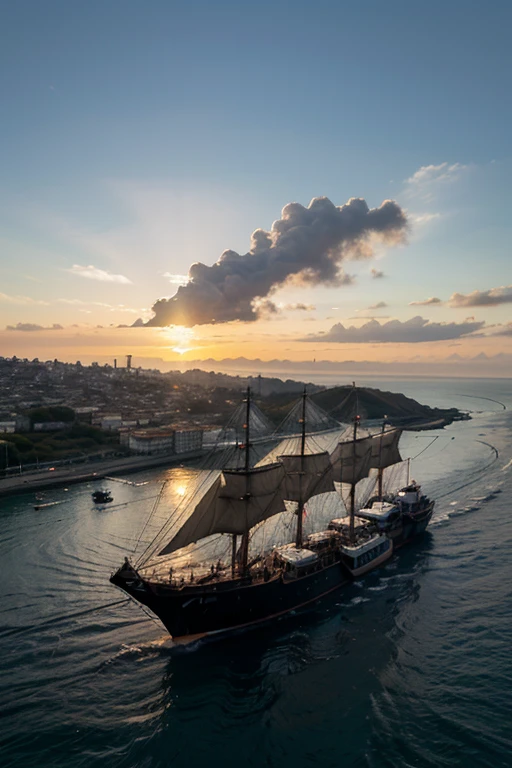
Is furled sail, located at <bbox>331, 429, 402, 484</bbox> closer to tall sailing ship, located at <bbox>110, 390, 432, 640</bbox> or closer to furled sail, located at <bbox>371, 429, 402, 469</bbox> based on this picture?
furled sail, located at <bbox>371, 429, 402, 469</bbox>

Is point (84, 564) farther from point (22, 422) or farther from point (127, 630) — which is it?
point (22, 422)

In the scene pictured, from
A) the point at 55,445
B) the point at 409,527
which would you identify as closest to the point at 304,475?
the point at 409,527

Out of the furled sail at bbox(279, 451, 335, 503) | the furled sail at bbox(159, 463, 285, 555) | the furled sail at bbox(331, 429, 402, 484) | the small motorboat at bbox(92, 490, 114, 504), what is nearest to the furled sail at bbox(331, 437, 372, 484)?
the furled sail at bbox(331, 429, 402, 484)

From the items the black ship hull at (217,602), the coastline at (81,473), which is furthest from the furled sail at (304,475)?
the coastline at (81,473)

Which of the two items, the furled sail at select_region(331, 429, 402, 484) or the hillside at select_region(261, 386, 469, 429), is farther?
the hillside at select_region(261, 386, 469, 429)

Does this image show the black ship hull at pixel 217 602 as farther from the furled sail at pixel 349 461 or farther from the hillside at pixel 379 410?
the hillside at pixel 379 410

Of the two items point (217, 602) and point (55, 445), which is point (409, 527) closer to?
point (217, 602)
